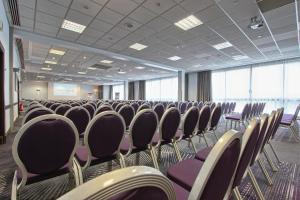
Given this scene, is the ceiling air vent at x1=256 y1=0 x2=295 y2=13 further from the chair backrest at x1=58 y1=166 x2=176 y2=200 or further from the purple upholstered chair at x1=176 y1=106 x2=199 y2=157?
the chair backrest at x1=58 y1=166 x2=176 y2=200

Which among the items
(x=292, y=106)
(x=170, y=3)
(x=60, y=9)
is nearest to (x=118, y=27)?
(x=60, y=9)

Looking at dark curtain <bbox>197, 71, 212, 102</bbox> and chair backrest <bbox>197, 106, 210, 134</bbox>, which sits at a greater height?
dark curtain <bbox>197, 71, 212, 102</bbox>

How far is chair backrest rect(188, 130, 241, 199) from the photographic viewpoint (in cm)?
62

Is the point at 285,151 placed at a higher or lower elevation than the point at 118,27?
lower

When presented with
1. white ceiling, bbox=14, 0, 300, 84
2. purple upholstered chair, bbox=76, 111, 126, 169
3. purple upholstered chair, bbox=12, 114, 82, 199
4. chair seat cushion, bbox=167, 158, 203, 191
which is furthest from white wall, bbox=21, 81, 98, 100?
chair seat cushion, bbox=167, 158, 203, 191

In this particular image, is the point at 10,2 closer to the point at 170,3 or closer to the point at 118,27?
the point at 118,27

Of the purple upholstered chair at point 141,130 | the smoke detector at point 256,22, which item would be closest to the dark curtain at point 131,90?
the smoke detector at point 256,22

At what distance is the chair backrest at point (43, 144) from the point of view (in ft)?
3.94

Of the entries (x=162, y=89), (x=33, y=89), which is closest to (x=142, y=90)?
(x=162, y=89)

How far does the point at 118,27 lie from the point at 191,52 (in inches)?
154

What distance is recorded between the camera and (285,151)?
360 centimetres

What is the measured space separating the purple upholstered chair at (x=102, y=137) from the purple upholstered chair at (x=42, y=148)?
17 centimetres

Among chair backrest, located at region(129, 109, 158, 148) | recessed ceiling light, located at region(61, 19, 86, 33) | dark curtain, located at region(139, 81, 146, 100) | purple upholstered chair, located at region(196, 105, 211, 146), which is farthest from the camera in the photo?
dark curtain, located at region(139, 81, 146, 100)

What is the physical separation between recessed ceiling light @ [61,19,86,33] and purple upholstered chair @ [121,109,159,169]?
4626 millimetres
